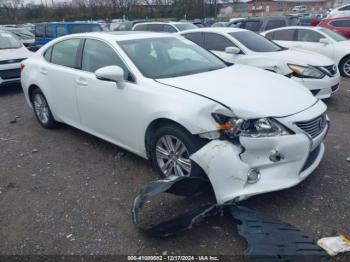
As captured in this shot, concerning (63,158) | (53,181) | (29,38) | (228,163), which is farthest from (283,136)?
(29,38)

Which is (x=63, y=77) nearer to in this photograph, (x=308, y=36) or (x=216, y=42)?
(x=216, y=42)

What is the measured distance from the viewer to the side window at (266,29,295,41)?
9.32 m

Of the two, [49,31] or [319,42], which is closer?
[319,42]

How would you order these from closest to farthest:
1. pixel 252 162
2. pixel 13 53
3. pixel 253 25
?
1. pixel 252 162
2. pixel 13 53
3. pixel 253 25

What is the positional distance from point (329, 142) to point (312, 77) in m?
1.98

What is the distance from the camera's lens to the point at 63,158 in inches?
170

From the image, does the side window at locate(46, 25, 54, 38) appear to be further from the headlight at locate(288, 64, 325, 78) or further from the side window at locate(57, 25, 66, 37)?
the headlight at locate(288, 64, 325, 78)

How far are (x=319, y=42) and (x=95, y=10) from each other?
4502cm

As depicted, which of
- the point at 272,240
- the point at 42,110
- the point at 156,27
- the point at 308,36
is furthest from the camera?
the point at 156,27

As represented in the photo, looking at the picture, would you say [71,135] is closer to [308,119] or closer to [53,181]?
[53,181]

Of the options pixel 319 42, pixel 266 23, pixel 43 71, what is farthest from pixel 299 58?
pixel 266 23

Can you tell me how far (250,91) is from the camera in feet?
10.4

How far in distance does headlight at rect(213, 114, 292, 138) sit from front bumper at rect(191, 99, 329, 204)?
0.18ft

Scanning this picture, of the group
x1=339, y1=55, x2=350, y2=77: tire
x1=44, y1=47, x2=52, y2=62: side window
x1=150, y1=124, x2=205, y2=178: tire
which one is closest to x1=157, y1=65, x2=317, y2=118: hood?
x1=150, y1=124, x2=205, y2=178: tire
